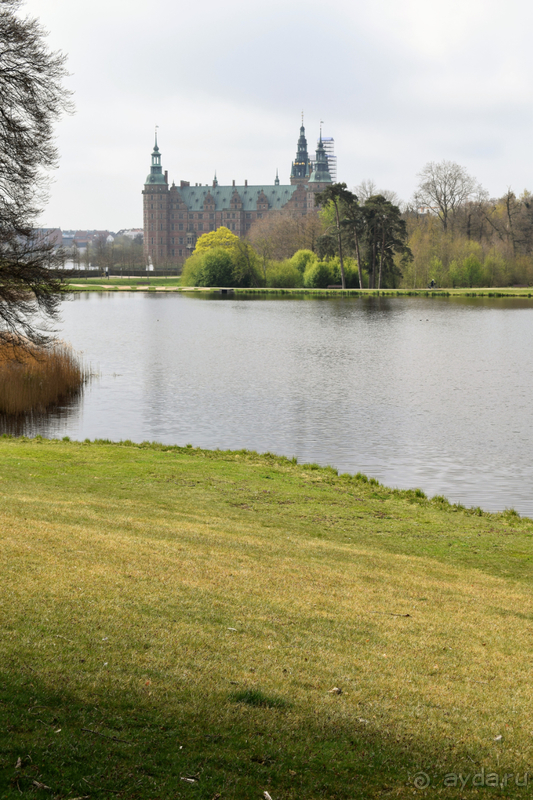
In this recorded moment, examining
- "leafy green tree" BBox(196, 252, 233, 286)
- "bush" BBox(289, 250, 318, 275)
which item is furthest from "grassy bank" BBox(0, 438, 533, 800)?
"leafy green tree" BBox(196, 252, 233, 286)

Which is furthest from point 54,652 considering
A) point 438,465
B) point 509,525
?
point 438,465

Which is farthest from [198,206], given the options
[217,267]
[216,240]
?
[217,267]

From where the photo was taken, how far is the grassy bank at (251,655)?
153 inches

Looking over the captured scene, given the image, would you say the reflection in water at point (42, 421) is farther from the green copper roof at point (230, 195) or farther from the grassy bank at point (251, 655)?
the green copper roof at point (230, 195)

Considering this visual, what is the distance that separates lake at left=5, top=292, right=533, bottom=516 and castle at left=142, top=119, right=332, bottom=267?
5577 inches

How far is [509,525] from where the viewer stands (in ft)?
40.2

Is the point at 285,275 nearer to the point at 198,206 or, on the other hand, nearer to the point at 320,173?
the point at 320,173

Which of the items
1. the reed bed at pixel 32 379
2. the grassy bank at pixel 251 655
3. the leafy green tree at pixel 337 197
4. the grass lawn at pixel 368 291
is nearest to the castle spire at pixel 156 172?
the grass lawn at pixel 368 291

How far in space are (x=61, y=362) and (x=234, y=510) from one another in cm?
1556

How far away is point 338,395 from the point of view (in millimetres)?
26625

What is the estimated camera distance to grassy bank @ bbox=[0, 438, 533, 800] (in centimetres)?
388

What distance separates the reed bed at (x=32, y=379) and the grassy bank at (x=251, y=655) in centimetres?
1208

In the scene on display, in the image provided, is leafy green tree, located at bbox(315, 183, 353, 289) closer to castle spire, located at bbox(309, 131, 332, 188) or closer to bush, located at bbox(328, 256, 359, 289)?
bush, located at bbox(328, 256, 359, 289)

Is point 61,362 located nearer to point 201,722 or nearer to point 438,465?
point 438,465
